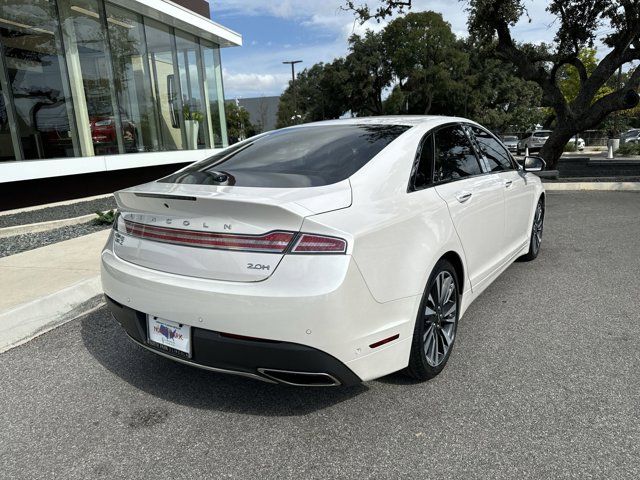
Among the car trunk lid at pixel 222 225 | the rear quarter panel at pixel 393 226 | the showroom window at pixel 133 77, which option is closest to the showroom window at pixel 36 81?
the showroom window at pixel 133 77

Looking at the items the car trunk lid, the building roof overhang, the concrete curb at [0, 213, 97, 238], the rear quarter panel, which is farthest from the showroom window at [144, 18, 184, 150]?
the rear quarter panel

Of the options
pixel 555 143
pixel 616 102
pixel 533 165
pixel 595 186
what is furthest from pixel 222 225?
pixel 555 143

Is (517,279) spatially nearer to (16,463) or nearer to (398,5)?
(16,463)

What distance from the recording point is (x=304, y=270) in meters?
2.25

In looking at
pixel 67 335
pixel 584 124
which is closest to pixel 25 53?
pixel 67 335

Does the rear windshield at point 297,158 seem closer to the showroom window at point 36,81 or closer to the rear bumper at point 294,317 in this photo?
the rear bumper at point 294,317

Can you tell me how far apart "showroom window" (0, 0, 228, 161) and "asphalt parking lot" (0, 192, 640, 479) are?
822 cm

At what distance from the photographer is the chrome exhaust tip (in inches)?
92.4

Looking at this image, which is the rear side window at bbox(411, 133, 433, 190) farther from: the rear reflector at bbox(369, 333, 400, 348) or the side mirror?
the side mirror

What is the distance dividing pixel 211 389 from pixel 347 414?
864 millimetres

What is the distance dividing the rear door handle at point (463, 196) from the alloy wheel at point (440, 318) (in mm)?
540

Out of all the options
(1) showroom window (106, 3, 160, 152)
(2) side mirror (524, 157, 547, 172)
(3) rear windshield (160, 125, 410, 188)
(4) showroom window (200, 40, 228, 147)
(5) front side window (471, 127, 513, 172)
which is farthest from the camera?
(4) showroom window (200, 40, 228, 147)

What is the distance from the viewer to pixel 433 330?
2.99m

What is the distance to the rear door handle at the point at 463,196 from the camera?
332 centimetres
